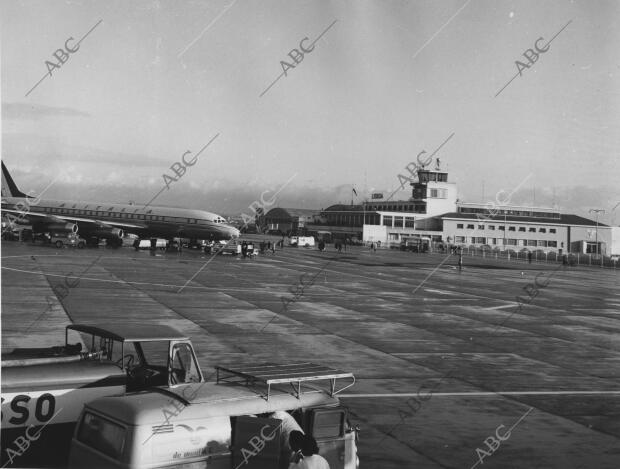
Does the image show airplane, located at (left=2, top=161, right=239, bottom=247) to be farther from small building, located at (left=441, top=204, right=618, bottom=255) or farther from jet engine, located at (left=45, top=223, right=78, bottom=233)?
small building, located at (left=441, top=204, right=618, bottom=255)

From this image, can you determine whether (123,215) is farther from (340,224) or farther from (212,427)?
(340,224)

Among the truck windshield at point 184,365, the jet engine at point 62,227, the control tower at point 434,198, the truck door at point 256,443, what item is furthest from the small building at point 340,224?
the truck door at point 256,443

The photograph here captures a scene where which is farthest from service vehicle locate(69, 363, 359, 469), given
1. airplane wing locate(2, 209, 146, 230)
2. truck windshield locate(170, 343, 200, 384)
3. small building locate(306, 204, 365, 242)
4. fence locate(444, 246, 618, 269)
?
small building locate(306, 204, 365, 242)

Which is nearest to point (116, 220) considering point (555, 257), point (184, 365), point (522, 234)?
point (555, 257)

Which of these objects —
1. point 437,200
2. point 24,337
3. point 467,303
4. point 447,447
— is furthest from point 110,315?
point 437,200

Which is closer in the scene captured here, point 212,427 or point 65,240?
point 212,427

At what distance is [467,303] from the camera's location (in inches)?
A: 1430

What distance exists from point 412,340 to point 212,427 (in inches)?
645

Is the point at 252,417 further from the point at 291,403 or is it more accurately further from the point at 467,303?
the point at 467,303

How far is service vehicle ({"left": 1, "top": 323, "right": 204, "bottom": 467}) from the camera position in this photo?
9570mm

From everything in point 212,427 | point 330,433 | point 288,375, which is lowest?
point 330,433

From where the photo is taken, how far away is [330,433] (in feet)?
28.8

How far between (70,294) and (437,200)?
120946mm

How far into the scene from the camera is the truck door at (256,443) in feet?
26.5
